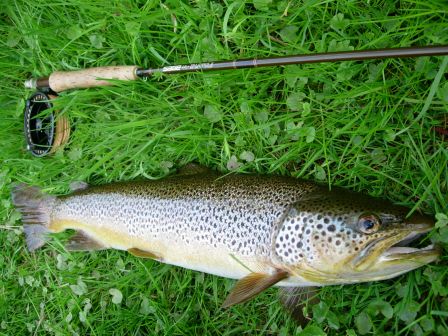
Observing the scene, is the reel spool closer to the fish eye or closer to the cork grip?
the cork grip

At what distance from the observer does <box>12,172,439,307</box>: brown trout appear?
6.66 ft

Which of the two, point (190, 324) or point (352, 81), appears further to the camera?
point (190, 324)

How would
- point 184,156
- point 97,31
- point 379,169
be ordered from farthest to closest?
point 97,31, point 184,156, point 379,169

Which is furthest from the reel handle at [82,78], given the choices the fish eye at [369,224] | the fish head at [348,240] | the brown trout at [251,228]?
the fish eye at [369,224]

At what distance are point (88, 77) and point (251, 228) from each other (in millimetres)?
1486

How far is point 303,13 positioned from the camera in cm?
260

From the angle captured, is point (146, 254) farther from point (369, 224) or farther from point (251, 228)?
point (369, 224)

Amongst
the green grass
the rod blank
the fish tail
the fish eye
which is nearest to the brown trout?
the fish eye

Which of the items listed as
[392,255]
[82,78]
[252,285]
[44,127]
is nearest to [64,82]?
[82,78]

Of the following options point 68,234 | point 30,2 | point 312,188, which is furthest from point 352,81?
point 30,2

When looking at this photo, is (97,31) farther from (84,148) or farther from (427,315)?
(427,315)

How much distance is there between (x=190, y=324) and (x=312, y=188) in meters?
1.19

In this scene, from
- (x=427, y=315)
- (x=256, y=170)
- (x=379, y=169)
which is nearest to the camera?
(x=427, y=315)

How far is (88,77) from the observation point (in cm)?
292
